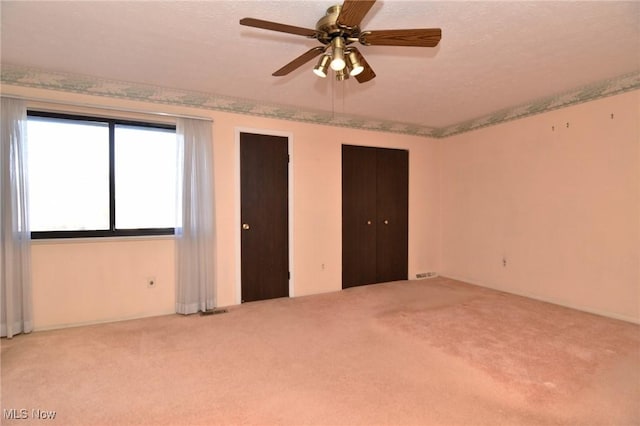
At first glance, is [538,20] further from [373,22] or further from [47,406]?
Result: [47,406]

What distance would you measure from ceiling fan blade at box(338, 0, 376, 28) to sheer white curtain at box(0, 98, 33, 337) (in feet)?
10.5

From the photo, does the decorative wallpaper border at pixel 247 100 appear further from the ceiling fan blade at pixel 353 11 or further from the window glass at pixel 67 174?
the ceiling fan blade at pixel 353 11

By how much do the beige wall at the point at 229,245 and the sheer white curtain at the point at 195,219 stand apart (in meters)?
0.16

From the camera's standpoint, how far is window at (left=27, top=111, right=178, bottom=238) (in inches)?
128

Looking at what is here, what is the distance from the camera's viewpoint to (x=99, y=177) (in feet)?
11.4

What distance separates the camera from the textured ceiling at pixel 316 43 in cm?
219

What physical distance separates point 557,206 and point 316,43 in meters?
3.54

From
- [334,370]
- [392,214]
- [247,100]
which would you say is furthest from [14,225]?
[392,214]

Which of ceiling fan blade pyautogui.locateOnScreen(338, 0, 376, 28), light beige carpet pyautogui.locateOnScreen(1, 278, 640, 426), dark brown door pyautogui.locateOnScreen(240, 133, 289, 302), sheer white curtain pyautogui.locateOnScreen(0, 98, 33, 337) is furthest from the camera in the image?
dark brown door pyautogui.locateOnScreen(240, 133, 289, 302)

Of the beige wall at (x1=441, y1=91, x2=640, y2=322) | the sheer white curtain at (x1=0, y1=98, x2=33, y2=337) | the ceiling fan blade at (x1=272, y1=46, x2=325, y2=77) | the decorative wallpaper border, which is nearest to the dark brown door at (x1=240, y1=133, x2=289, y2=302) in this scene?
the decorative wallpaper border

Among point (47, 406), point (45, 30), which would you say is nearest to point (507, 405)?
point (47, 406)

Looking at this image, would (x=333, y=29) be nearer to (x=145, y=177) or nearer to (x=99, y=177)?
(x=145, y=177)

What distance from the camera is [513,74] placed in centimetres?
324

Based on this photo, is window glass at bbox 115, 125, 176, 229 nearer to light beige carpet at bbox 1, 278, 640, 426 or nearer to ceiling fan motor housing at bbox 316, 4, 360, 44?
light beige carpet at bbox 1, 278, 640, 426
